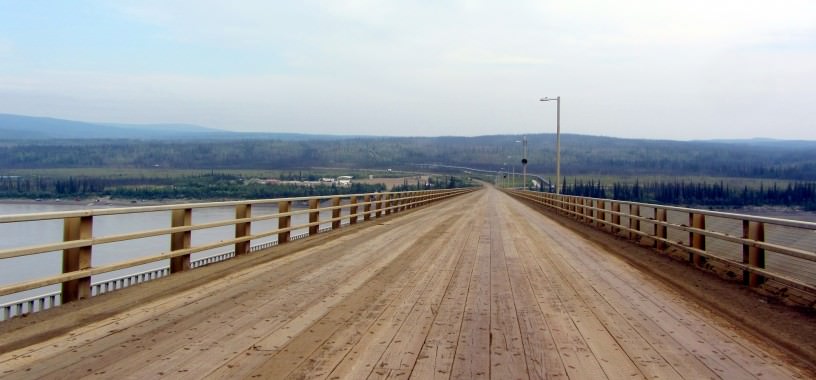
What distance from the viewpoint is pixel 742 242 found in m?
11.3

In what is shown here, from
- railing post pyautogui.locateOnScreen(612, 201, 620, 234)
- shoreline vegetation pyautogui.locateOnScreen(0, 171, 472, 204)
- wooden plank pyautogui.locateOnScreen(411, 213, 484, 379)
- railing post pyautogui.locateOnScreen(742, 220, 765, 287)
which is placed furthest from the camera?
shoreline vegetation pyautogui.locateOnScreen(0, 171, 472, 204)

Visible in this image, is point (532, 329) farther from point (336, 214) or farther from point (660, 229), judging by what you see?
point (336, 214)

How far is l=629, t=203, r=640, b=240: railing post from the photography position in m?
19.8

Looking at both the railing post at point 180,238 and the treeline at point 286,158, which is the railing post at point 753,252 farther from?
the treeline at point 286,158

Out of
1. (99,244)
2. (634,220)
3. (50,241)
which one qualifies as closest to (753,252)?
(634,220)

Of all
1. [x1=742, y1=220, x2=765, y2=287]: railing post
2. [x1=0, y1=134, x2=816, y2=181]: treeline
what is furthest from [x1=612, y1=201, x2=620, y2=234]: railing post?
[x1=0, y1=134, x2=816, y2=181]: treeline

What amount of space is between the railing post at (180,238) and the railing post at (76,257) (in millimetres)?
2591

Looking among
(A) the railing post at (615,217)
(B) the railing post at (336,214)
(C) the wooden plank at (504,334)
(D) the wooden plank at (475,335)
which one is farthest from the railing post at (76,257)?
(A) the railing post at (615,217)

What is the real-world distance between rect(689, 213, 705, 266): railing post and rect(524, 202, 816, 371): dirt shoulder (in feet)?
0.74

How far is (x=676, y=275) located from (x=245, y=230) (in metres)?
8.51

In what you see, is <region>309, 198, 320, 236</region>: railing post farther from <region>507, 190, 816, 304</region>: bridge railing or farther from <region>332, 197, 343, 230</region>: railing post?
<region>507, 190, 816, 304</region>: bridge railing

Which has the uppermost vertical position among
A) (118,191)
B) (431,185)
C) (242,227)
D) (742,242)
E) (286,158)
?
(286,158)

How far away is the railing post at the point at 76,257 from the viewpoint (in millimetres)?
9219

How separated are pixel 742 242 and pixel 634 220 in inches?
348
